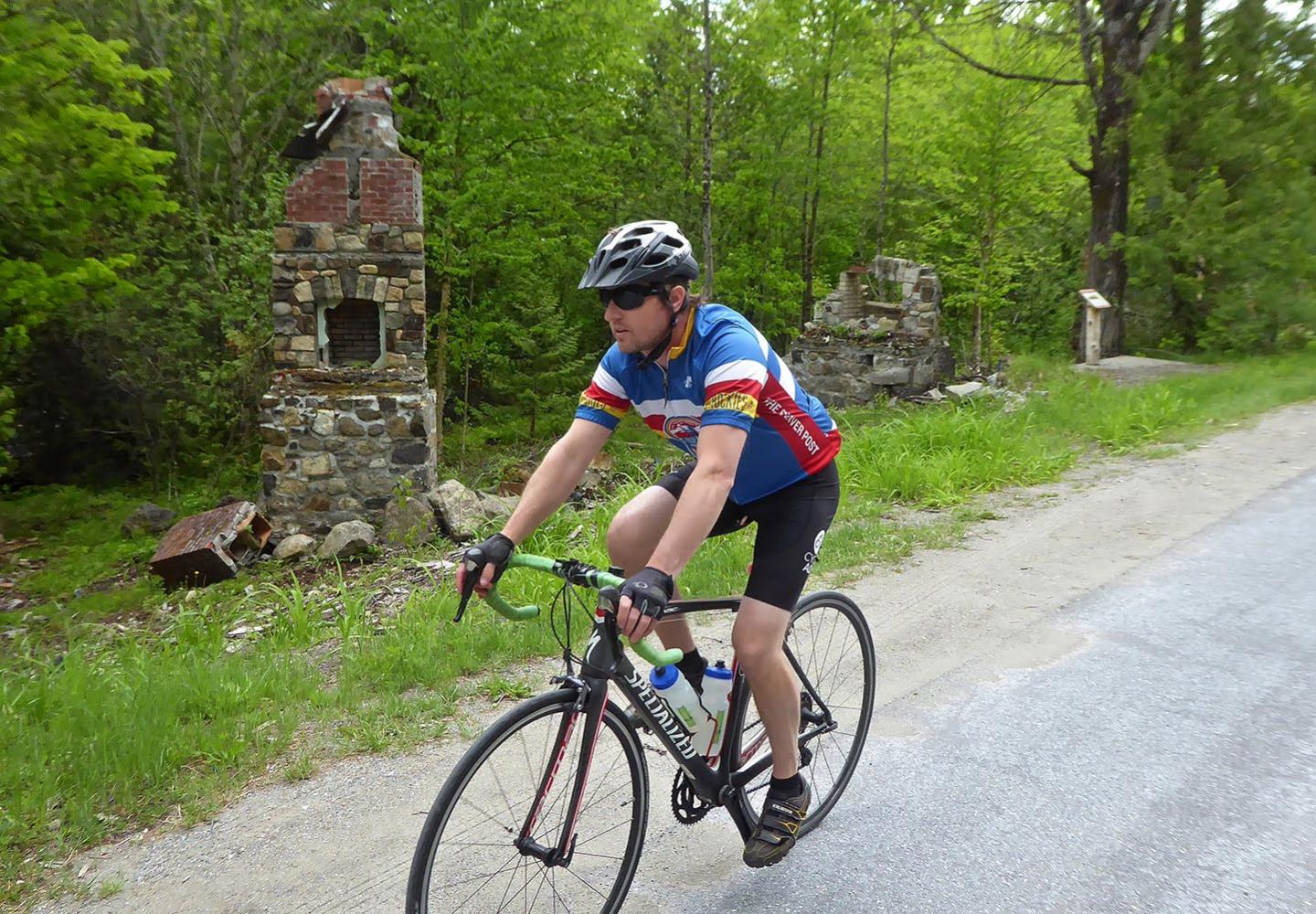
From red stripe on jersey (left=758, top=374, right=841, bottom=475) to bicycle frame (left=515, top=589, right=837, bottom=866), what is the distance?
534mm

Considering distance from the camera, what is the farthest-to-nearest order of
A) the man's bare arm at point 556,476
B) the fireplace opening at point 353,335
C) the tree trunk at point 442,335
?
the tree trunk at point 442,335 < the fireplace opening at point 353,335 < the man's bare arm at point 556,476

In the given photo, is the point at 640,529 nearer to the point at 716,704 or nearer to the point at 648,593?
the point at 716,704

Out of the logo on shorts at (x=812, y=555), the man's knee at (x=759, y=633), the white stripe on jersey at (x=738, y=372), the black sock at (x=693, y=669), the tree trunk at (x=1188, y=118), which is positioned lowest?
the black sock at (x=693, y=669)

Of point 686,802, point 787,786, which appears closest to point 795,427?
point 787,786

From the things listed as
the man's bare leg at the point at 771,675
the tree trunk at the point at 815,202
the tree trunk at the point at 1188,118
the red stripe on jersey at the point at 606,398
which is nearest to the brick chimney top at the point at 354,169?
the red stripe on jersey at the point at 606,398

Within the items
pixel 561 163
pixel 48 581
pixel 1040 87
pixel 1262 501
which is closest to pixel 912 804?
pixel 1262 501

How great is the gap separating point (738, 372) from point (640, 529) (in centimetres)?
68

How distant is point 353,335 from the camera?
11305mm

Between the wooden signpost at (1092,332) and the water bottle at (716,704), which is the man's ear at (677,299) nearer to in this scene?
the water bottle at (716,704)

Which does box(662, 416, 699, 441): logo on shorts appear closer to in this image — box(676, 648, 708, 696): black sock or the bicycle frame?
the bicycle frame

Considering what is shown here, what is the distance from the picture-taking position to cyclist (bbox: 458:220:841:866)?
8.74 ft

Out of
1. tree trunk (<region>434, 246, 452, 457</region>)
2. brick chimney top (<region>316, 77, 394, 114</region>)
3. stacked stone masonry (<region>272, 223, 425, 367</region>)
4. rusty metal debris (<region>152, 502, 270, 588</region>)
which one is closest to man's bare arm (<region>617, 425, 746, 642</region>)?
rusty metal debris (<region>152, 502, 270, 588</region>)

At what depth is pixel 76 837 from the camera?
3203mm

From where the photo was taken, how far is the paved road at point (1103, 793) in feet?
9.64
